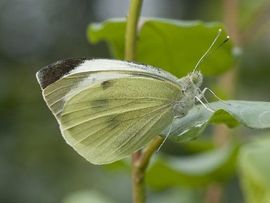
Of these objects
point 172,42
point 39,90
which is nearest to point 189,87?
point 172,42

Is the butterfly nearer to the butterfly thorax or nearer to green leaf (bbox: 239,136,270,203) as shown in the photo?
the butterfly thorax

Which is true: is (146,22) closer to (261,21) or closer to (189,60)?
(189,60)

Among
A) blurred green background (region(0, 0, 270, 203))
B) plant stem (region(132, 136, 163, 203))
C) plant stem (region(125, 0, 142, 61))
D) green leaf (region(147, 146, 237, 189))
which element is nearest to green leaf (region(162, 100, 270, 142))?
plant stem (region(132, 136, 163, 203))

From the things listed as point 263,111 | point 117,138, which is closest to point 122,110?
point 117,138

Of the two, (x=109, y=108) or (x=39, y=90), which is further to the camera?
(x=39, y=90)

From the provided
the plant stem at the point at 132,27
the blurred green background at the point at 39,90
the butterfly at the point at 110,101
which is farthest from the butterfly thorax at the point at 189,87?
the blurred green background at the point at 39,90

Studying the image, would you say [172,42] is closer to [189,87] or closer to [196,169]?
[189,87]
